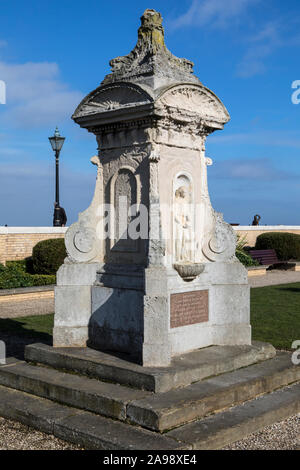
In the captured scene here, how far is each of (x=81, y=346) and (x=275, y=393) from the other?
2.34 metres

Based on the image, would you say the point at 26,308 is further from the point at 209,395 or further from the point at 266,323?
the point at 209,395

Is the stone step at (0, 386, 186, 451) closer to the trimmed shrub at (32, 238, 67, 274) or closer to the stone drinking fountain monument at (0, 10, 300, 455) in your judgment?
the stone drinking fountain monument at (0, 10, 300, 455)

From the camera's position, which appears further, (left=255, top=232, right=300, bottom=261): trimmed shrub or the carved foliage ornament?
(left=255, top=232, right=300, bottom=261): trimmed shrub

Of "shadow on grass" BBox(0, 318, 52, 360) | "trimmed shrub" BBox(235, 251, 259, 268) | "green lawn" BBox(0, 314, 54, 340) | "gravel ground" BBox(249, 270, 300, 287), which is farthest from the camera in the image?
"trimmed shrub" BBox(235, 251, 259, 268)

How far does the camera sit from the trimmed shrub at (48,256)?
55.4ft

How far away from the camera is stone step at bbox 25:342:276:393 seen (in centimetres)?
558

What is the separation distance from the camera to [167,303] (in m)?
5.83

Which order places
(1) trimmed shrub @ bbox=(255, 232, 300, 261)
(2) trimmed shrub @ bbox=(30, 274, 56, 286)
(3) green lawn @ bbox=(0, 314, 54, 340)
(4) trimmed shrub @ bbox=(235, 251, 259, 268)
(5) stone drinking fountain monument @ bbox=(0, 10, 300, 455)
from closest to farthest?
(5) stone drinking fountain monument @ bbox=(0, 10, 300, 455) < (3) green lawn @ bbox=(0, 314, 54, 340) < (2) trimmed shrub @ bbox=(30, 274, 56, 286) < (4) trimmed shrub @ bbox=(235, 251, 259, 268) < (1) trimmed shrub @ bbox=(255, 232, 300, 261)

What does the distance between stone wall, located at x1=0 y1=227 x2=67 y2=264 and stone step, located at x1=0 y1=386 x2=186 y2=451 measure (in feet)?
39.9

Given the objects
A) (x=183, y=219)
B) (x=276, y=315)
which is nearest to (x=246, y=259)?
(x=276, y=315)

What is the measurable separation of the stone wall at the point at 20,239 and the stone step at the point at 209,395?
1267cm

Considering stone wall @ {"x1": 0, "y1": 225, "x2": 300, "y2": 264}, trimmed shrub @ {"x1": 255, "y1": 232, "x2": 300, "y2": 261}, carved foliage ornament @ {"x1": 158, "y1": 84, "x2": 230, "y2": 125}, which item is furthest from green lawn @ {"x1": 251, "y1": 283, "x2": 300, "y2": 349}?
trimmed shrub @ {"x1": 255, "y1": 232, "x2": 300, "y2": 261}

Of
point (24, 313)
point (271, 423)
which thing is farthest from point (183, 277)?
point (24, 313)

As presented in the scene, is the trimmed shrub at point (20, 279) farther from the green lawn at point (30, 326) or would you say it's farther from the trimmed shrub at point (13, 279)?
the green lawn at point (30, 326)
